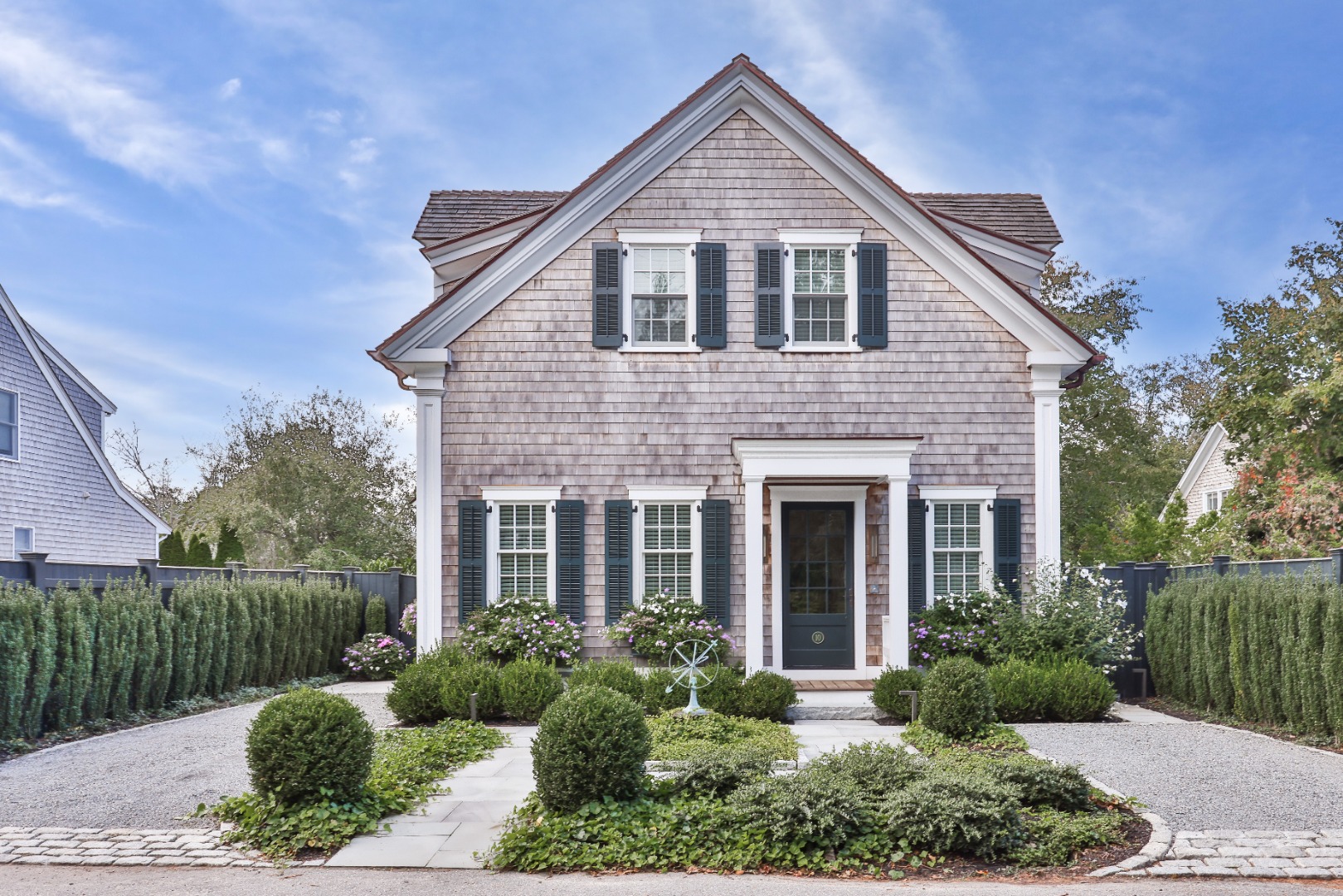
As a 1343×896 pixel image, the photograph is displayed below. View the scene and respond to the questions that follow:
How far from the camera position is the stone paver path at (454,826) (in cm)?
541

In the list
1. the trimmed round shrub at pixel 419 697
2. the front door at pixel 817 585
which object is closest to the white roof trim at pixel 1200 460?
the front door at pixel 817 585

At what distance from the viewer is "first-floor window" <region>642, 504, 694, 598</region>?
38.1 ft

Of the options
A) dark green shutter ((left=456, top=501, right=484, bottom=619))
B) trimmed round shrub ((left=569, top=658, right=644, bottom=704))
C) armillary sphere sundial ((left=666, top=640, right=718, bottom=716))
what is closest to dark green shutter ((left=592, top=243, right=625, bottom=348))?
dark green shutter ((left=456, top=501, right=484, bottom=619))

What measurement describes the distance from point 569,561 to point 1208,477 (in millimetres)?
25453

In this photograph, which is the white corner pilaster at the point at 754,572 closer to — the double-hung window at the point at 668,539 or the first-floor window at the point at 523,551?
the double-hung window at the point at 668,539

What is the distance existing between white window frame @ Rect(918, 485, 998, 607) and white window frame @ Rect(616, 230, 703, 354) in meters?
3.40

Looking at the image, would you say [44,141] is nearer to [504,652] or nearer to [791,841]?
[504,652]

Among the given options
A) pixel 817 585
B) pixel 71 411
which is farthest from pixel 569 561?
pixel 71 411

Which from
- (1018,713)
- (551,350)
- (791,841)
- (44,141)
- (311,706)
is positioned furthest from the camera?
(44,141)

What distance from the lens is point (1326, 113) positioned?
17.1 metres

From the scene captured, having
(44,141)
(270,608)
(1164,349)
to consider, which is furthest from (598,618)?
(1164,349)

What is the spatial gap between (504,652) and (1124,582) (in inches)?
315

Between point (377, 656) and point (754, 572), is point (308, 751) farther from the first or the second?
point (377, 656)

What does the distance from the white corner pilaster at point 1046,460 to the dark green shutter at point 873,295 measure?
1.95m
